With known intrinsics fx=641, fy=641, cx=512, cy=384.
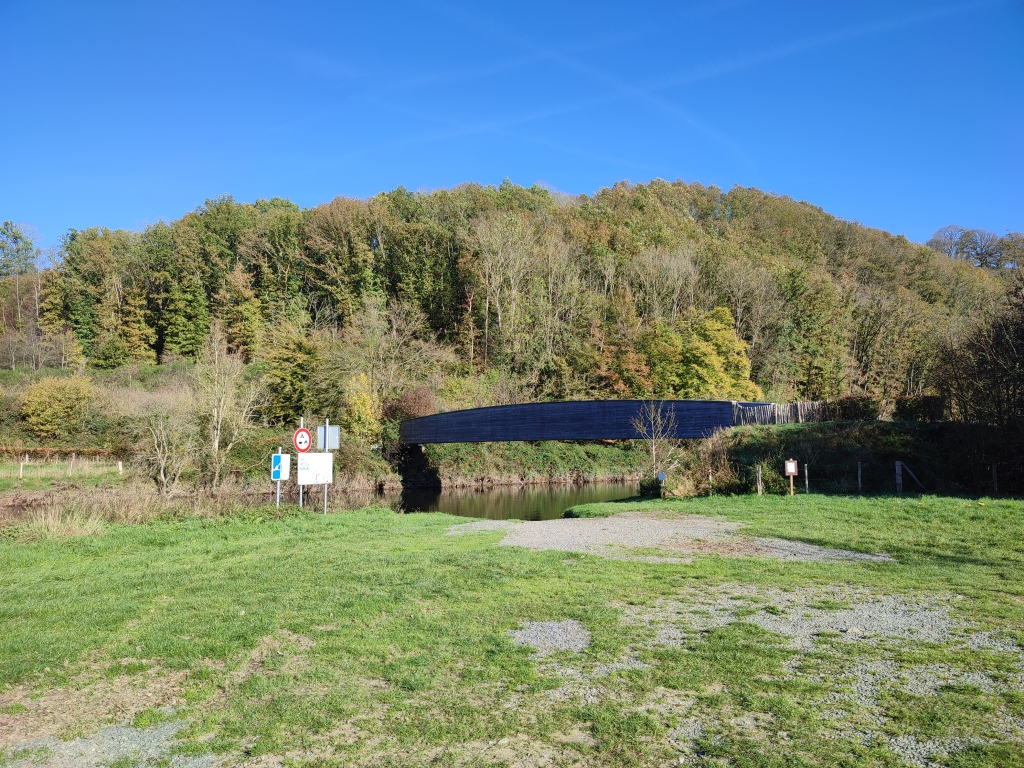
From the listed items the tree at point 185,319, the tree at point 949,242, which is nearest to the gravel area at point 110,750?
the tree at point 185,319

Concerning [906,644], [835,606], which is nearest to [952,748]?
[906,644]

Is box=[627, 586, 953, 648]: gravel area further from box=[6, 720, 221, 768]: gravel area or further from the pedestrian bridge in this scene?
the pedestrian bridge

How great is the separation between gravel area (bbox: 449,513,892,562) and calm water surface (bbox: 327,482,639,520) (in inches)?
328

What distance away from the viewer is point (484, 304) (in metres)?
46.5

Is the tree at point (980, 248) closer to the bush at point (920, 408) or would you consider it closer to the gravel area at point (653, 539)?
the bush at point (920, 408)

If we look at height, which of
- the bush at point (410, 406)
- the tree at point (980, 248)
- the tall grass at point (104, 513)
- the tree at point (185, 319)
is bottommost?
the tall grass at point (104, 513)

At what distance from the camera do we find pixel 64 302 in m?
57.1

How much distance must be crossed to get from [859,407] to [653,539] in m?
23.3

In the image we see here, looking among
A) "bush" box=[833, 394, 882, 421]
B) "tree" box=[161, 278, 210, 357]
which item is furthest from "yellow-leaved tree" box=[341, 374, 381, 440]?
"bush" box=[833, 394, 882, 421]

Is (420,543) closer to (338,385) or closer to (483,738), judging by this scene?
(483,738)

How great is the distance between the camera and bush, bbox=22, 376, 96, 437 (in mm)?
38875

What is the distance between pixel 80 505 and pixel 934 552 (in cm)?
1764

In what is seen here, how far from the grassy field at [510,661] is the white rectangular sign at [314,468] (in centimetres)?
586

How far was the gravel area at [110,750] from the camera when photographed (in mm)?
3520
